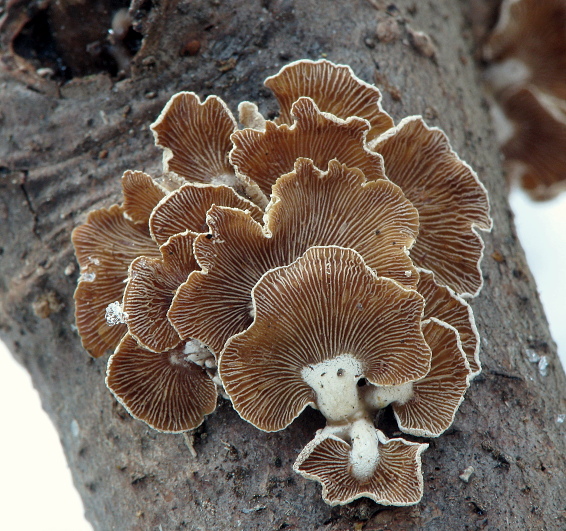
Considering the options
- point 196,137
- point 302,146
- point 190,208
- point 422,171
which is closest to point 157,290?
point 190,208

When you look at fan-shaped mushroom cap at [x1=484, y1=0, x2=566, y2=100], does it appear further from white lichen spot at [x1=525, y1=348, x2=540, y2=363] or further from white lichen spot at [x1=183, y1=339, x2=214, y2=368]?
white lichen spot at [x1=183, y1=339, x2=214, y2=368]

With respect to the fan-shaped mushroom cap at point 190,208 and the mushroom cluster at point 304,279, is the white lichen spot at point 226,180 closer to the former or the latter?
the mushroom cluster at point 304,279

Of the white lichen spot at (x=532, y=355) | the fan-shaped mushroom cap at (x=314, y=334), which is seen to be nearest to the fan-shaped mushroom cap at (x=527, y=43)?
the white lichen spot at (x=532, y=355)

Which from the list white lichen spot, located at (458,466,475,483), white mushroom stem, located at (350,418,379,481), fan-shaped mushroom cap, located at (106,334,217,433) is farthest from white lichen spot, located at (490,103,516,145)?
fan-shaped mushroom cap, located at (106,334,217,433)

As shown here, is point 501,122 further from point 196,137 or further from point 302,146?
point 196,137

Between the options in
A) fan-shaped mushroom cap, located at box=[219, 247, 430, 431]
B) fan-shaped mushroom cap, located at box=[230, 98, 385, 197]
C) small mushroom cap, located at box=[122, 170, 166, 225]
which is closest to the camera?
fan-shaped mushroom cap, located at box=[219, 247, 430, 431]

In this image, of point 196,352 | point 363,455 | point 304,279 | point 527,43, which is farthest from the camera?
point 527,43
